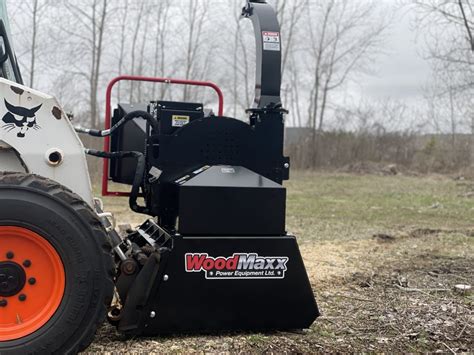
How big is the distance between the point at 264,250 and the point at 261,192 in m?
0.33

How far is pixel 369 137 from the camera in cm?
2900

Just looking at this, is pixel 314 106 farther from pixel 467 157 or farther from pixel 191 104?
pixel 191 104

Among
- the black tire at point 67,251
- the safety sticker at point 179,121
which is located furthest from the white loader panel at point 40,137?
the safety sticker at point 179,121

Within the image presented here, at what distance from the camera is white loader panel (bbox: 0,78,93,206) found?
114 inches

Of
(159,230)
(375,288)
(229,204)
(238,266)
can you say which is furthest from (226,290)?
(375,288)

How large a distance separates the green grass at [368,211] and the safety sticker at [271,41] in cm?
462

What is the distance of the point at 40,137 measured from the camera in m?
2.96

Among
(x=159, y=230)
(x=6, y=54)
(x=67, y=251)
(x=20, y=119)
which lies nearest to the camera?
(x=67, y=251)

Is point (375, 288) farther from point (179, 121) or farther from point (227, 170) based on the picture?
point (179, 121)

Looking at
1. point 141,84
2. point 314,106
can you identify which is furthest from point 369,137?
point 141,84

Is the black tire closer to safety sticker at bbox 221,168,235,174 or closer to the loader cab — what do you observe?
safety sticker at bbox 221,168,235,174

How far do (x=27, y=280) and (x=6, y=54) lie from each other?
187 cm

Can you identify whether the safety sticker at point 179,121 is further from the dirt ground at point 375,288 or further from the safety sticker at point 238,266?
the dirt ground at point 375,288

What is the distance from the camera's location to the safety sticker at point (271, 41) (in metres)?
3.60
